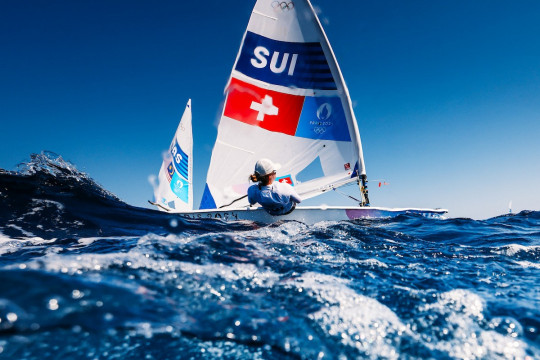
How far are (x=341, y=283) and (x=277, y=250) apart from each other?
103 centimetres

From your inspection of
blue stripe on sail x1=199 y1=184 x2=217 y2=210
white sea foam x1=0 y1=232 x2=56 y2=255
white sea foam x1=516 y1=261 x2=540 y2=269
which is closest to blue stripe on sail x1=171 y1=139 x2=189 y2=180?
blue stripe on sail x1=199 y1=184 x2=217 y2=210

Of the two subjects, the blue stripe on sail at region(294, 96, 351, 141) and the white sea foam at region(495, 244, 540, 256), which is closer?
the white sea foam at region(495, 244, 540, 256)

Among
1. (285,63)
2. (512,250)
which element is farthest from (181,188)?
(512,250)

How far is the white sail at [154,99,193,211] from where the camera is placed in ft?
58.4

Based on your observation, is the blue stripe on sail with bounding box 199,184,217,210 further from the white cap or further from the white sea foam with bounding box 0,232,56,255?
the white sea foam with bounding box 0,232,56,255

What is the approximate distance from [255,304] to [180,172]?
1693 cm

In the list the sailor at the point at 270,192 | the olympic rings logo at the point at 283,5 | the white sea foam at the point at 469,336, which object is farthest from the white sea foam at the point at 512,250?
the olympic rings logo at the point at 283,5

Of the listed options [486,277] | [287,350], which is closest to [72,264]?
[287,350]

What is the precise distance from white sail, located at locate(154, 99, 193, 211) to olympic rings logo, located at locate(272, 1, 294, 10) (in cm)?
942

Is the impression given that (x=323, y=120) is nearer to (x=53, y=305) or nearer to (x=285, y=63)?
(x=285, y=63)

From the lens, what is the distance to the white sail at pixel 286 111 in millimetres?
10477

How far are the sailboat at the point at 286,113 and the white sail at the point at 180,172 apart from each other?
21.2 feet

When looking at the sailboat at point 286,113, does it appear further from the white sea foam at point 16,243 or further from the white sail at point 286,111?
the white sea foam at point 16,243

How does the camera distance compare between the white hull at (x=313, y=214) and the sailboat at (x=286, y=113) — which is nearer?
the white hull at (x=313, y=214)
